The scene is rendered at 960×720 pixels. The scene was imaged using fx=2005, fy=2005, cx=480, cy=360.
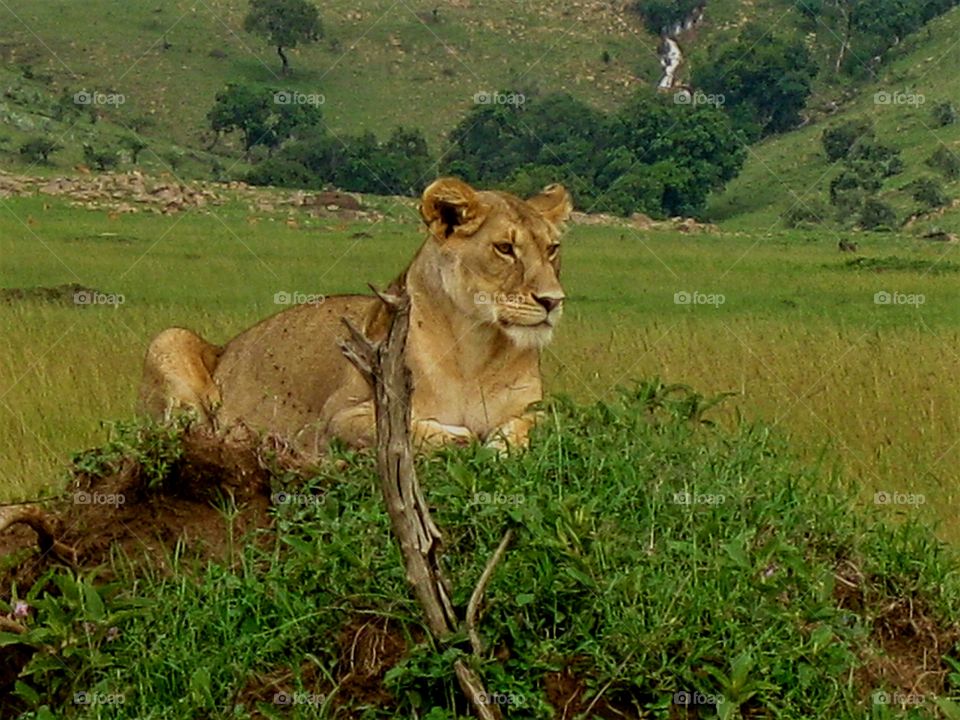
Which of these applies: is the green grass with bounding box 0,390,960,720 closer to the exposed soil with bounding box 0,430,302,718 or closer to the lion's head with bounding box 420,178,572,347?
the exposed soil with bounding box 0,430,302,718

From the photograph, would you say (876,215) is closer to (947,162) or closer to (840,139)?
(947,162)

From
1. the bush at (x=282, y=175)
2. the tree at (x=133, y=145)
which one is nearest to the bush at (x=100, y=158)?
the tree at (x=133, y=145)

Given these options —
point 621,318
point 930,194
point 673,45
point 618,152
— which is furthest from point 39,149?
point 673,45

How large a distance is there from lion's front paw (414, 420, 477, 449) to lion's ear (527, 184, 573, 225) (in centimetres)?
120

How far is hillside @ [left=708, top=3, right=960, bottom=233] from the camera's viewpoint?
167ft

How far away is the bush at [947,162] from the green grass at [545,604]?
47.0 m

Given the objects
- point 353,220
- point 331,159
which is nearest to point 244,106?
point 331,159

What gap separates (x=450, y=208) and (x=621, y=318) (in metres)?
13.4

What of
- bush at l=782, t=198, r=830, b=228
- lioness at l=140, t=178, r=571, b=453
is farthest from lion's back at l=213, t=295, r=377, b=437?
bush at l=782, t=198, r=830, b=228

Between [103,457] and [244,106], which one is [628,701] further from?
[244,106]

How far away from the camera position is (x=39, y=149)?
46844 mm

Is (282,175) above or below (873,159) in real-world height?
above

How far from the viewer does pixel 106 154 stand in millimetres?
48344

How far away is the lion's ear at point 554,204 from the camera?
31.8ft
